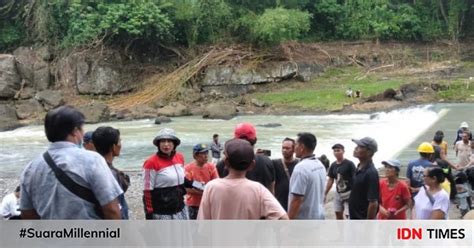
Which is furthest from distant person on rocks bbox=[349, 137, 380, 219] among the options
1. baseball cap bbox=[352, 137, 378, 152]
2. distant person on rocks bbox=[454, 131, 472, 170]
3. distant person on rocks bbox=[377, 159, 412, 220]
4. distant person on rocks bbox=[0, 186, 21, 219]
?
distant person on rocks bbox=[454, 131, 472, 170]

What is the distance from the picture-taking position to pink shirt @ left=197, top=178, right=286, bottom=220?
304cm

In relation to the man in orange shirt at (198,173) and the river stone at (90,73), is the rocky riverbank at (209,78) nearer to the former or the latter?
the river stone at (90,73)

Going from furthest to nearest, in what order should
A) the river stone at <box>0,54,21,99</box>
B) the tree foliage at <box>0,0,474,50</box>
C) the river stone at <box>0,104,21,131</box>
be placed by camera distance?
the tree foliage at <box>0,0,474,50</box> → the river stone at <box>0,54,21,99</box> → the river stone at <box>0,104,21,131</box>

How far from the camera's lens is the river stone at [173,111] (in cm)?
2430

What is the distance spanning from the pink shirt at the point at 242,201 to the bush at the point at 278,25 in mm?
24940

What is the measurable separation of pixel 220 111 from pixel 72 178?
21.0 meters

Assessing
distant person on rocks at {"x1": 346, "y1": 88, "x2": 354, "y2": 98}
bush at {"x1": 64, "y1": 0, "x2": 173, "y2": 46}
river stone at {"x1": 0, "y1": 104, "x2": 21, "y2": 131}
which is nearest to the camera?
river stone at {"x1": 0, "y1": 104, "x2": 21, "y2": 131}

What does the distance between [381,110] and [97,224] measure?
68.1ft

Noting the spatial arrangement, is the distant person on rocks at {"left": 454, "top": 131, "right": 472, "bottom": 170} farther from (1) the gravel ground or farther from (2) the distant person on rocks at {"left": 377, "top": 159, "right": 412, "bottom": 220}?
(2) the distant person on rocks at {"left": 377, "top": 159, "right": 412, "bottom": 220}

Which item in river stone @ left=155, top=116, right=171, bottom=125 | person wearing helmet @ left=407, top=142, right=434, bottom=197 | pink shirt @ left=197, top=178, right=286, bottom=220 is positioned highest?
pink shirt @ left=197, top=178, right=286, bottom=220

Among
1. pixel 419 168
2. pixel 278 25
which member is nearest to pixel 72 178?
pixel 419 168

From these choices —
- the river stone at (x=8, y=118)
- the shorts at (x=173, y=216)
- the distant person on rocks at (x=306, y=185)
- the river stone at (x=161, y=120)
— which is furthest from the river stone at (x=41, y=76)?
the distant person on rocks at (x=306, y=185)

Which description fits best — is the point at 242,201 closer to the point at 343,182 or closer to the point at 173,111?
the point at 343,182

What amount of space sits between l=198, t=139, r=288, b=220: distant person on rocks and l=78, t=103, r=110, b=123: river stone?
20.2 meters
